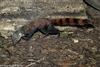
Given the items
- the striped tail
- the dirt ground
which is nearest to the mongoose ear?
the dirt ground

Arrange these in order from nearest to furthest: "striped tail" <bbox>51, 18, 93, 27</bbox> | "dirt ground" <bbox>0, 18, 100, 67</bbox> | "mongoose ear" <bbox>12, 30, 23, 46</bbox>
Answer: "dirt ground" <bbox>0, 18, 100, 67</bbox>, "mongoose ear" <bbox>12, 30, 23, 46</bbox>, "striped tail" <bbox>51, 18, 93, 27</bbox>

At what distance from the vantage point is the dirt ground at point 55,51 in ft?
16.4

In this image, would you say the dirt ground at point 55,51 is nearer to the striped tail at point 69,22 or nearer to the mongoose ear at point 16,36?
the mongoose ear at point 16,36

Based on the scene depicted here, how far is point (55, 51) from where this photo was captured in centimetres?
537

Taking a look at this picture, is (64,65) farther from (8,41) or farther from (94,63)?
(8,41)

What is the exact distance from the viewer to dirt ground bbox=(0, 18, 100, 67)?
16.4 feet

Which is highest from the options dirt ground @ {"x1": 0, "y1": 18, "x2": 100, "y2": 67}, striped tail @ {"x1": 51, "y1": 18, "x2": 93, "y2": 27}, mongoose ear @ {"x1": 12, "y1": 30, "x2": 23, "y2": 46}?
striped tail @ {"x1": 51, "y1": 18, "x2": 93, "y2": 27}

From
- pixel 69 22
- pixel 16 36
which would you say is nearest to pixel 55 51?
pixel 69 22

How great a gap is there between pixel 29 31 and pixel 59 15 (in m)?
0.93

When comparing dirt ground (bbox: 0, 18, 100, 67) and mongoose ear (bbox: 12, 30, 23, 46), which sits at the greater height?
mongoose ear (bbox: 12, 30, 23, 46)

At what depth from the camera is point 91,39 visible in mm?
5871

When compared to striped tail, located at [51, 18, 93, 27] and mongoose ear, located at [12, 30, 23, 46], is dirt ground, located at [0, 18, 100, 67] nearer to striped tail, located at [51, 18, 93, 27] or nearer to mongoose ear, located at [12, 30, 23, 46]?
mongoose ear, located at [12, 30, 23, 46]

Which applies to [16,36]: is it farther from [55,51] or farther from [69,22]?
[69,22]

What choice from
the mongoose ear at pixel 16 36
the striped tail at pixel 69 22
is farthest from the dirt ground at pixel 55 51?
the striped tail at pixel 69 22
